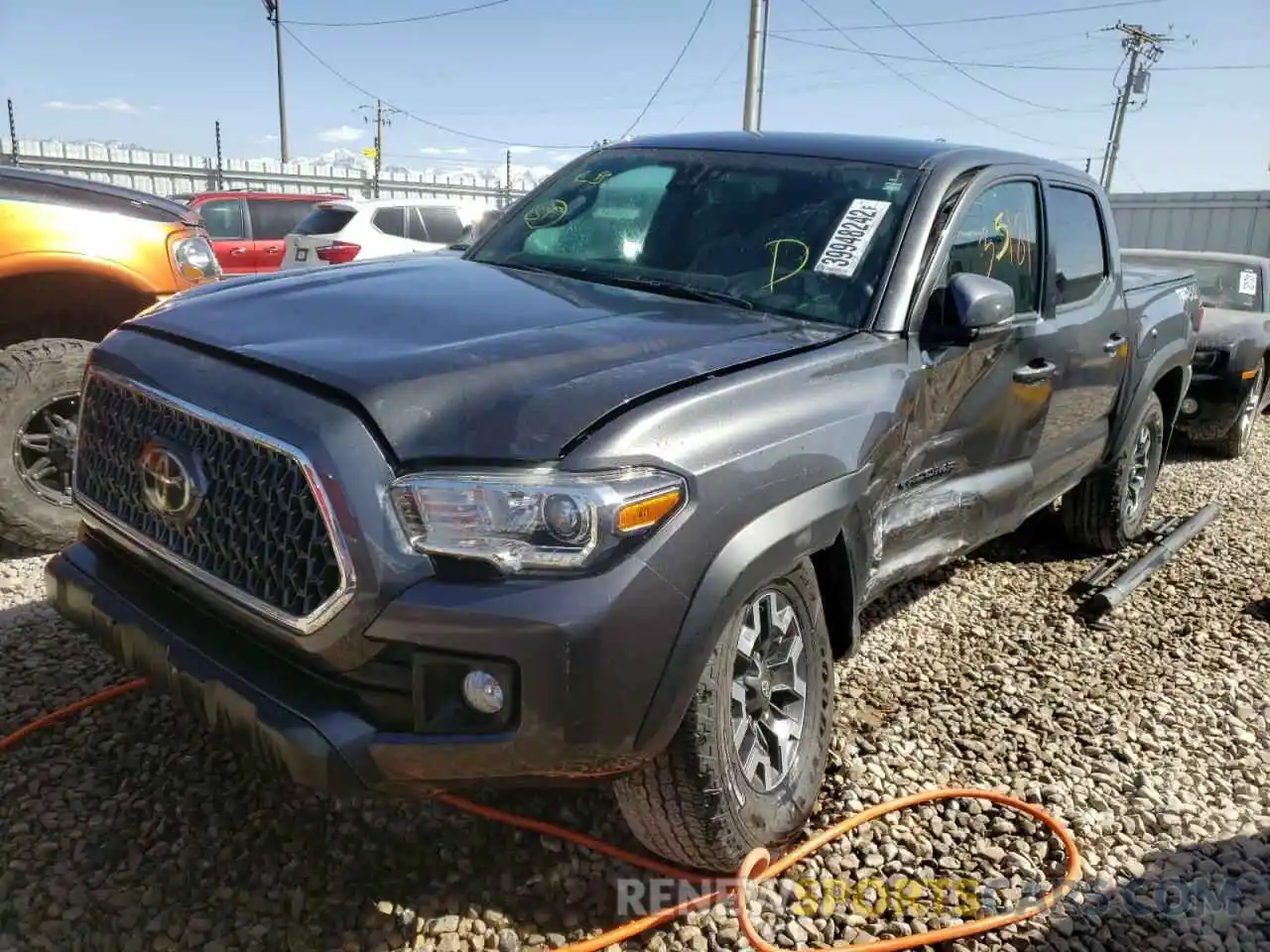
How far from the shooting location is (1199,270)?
877 cm

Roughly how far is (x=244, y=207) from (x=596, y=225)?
11.2m

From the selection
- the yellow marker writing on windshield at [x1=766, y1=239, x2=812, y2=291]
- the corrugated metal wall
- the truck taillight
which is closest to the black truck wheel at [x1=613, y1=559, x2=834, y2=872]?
the yellow marker writing on windshield at [x1=766, y1=239, x2=812, y2=291]

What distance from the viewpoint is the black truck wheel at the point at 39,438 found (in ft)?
12.9

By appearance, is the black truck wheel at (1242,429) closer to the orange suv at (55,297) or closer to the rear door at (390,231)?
the orange suv at (55,297)

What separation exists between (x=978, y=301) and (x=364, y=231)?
31.2ft

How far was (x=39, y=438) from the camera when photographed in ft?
13.3

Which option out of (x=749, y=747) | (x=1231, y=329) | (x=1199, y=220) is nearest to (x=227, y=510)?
(x=749, y=747)

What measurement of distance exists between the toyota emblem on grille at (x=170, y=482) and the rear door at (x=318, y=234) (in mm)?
8827

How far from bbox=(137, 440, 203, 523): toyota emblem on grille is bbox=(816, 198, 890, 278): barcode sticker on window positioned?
1809mm

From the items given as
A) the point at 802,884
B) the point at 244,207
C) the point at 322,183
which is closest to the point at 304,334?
the point at 802,884

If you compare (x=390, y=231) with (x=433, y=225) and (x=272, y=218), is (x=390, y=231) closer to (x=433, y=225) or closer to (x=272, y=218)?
(x=433, y=225)

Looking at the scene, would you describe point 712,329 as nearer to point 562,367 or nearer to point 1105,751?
point 562,367

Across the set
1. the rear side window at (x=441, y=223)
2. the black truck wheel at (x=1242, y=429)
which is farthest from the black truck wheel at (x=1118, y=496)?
the rear side window at (x=441, y=223)

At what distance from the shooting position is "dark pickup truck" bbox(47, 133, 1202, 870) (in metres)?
1.88
